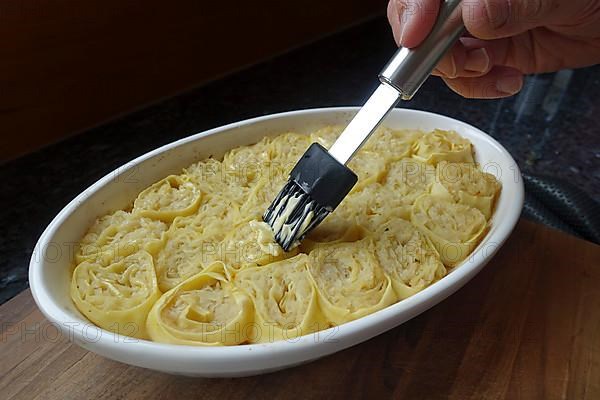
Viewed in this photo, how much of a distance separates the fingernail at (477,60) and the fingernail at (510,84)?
52 millimetres

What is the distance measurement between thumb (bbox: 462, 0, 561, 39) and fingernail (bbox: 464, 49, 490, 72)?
10.4 inches

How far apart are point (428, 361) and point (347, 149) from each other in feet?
1.08

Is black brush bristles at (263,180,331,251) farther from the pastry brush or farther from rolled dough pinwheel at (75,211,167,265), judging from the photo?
rolled dough pinwheel at (75,211,167,265)

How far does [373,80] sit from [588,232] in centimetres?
117

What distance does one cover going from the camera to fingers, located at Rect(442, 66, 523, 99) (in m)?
1.13

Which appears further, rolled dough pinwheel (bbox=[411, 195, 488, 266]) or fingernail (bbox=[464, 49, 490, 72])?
fingernail (bbox=[464, 49, 490, 72])

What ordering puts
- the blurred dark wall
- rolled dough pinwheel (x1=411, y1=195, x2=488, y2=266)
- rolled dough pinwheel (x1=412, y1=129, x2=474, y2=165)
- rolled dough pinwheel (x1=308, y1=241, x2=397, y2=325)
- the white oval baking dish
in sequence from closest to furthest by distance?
the white oval baking dish
rolled dough pinwheel (x1=308, y1=241, x2=397, y2=325)
rolled dough pinwheel (x1=411, y1=195, x2=488, y2=266)
rolled dough pinwheel (x1=412, y1=129, x2=474, y2=165)
the blurred dark wall

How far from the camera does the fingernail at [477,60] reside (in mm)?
1104

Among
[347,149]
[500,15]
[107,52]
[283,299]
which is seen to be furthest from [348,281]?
[107,52]

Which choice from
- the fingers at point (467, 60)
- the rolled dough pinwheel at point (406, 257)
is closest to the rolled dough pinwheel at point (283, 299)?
the rolled dough pinwheel at point (406, 257)

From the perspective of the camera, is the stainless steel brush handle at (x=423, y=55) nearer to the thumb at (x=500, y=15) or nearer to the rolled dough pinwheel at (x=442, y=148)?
the thumb at (x=500, y=15)

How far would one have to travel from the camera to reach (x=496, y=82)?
1.14 meters

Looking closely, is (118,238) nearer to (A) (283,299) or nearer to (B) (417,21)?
(A) (283,299)

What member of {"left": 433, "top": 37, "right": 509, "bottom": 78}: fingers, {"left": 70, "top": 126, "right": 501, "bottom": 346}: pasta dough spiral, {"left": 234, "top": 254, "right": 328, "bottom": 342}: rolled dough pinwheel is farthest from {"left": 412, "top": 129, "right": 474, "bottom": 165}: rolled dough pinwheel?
{"left": 234, "top": 254, "right": 328, "bottom": 342}: rolled dough pinwheel
